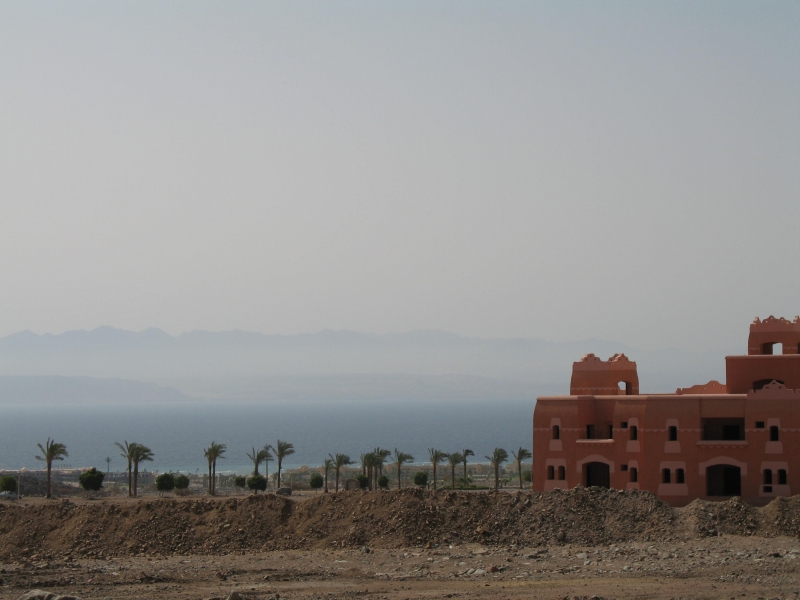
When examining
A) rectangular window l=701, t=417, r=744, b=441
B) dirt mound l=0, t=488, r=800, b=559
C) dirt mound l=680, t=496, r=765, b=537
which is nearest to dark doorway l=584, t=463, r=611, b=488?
rectangular window l=701, t=417, r=744, b=441

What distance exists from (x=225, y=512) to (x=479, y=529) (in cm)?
1121

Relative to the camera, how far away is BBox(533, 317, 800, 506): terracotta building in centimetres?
5034

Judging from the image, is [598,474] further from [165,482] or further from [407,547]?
[165,482]

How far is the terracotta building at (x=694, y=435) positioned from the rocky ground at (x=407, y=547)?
8.95m

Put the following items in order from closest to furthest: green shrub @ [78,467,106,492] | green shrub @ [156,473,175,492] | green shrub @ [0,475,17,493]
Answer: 1. green shrub @ [0,475,17,493]
2. green shrub @ [78,467,106,492]
3. green shrub @ [156,473,175,492]

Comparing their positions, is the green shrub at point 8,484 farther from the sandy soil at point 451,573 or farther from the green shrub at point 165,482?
the sandy soil at point 451,573

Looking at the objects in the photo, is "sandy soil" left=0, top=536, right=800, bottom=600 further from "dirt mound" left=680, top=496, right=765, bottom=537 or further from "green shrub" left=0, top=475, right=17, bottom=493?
"green shrub" left=0, top=475, right=17, bottom=493

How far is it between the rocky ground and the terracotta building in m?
8.95

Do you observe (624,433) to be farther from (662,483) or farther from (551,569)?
(551,569)

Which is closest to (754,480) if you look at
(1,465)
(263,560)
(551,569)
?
(551,569)

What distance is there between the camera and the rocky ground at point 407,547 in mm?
31891

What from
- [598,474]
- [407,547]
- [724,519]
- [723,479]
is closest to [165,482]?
[598,474]

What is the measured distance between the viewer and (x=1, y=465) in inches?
7456

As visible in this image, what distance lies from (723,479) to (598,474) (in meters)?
6.58
